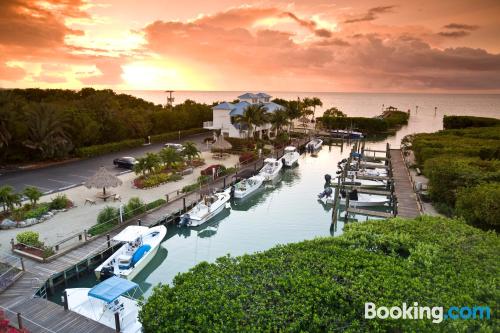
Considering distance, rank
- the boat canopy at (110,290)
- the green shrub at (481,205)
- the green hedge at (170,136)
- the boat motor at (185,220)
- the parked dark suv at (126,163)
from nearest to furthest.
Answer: the boat canopy at (110,290)
the green shrub at (481,205)
the boat motor at (185,220)
the parked dark suv at (126,163)
the green hedge at (170,136)

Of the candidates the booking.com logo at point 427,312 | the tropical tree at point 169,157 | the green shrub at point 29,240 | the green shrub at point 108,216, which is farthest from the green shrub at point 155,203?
the booking.com logo at point 427,312

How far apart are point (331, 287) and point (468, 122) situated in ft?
227

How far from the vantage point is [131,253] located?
1925 cm

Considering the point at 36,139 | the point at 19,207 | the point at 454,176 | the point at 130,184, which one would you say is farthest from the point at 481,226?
the point at 36,139

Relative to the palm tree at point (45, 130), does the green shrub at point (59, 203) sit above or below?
below

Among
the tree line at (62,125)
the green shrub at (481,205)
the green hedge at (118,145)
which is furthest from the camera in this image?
the green hedge at (118,145)

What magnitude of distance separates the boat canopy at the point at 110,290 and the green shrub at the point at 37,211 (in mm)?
12260

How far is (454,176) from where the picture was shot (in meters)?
25.6

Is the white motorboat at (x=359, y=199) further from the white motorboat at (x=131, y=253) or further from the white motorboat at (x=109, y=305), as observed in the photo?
the white motorboat at (x=109, y=305)

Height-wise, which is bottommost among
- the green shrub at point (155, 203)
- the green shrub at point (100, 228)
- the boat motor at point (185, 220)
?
the boat motor at point (185, 220)

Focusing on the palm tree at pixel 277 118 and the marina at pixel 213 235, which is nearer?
the marina at pixel 213 235

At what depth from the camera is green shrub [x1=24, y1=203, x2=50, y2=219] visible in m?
23.3

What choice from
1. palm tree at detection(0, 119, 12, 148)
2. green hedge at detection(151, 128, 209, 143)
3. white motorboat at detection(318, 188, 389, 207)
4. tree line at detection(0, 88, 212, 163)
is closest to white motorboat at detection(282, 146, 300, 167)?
white motorboat at detection(318, 188, 389, 207)

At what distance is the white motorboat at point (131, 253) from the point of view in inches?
705
